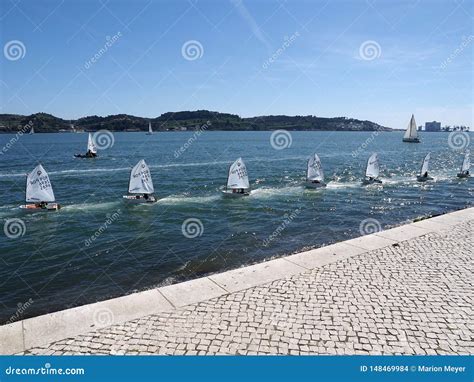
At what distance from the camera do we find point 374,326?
9805 mm

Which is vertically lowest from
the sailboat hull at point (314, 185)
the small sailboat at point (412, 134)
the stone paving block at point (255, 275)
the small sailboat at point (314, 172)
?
the stone paving block at point (255, 275)

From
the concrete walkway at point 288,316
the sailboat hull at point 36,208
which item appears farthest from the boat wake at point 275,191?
the concrete walkway at point 288,316

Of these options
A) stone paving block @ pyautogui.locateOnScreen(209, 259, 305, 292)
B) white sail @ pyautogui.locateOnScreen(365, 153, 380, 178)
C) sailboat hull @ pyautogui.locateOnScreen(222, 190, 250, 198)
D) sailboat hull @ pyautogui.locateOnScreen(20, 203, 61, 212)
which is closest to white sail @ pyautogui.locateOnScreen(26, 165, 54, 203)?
sailboat hull @ pyautogui.locateOnScreen(20, 203, 61, 212)

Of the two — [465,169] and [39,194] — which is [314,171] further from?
[39,194]

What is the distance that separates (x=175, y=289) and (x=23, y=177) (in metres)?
51.3

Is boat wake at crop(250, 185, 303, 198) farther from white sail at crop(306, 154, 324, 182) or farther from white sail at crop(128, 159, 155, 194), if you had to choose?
white sail at crop(128, 159, 155, 194)

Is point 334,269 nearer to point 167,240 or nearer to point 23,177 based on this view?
point 167,240

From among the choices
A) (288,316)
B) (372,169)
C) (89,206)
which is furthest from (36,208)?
(372,169)

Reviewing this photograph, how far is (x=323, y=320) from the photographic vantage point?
33.1 ft

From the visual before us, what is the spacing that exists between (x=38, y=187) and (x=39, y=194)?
65cm

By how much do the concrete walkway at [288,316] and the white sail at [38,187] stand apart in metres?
24.7

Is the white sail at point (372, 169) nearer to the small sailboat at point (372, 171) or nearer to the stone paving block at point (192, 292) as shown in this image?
the small sailboat at point (372, 171)

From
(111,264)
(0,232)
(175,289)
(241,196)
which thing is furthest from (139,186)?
(175,289)

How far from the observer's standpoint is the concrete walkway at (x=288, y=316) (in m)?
9.00
